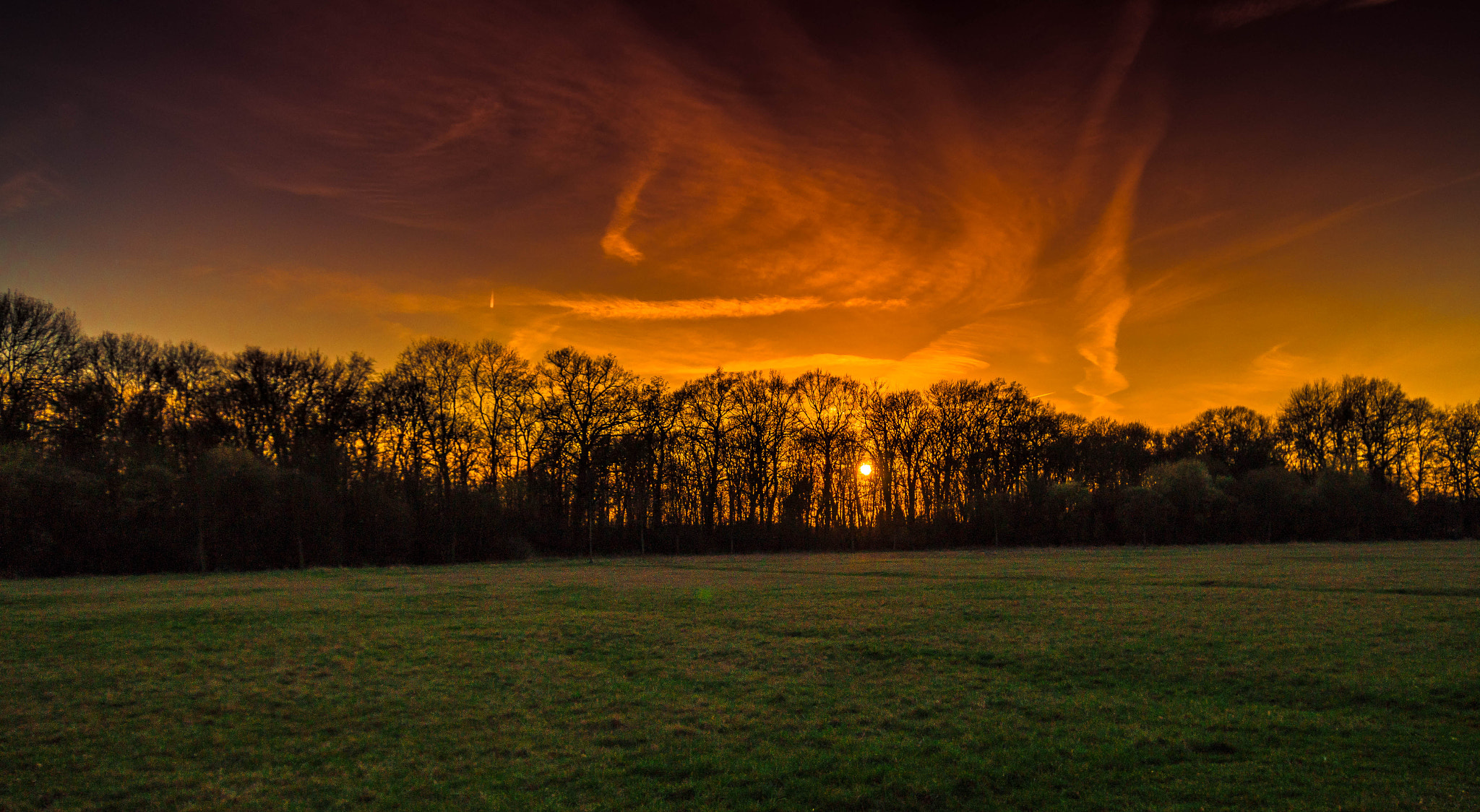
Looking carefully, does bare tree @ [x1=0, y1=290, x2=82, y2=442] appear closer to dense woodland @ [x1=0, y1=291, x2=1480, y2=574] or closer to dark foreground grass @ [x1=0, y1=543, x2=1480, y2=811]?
dense woodland @ [x1=0, y1=291, x2=1480, y2=574]

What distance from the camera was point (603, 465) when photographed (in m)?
74.7

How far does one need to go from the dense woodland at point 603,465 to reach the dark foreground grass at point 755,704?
30.3m

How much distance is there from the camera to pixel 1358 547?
214ft

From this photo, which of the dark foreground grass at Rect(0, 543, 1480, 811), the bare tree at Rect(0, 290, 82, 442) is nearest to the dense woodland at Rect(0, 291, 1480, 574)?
the bare tree at Rect(0, 290, 82, 442)

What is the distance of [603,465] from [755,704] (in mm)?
63533

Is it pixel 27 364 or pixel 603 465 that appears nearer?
pixel 27 364

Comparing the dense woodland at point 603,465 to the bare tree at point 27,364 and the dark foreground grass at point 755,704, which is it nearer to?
the bare tree at point 27,364

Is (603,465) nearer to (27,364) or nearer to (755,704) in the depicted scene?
(27,364)

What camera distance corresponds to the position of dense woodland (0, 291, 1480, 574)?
50.8m

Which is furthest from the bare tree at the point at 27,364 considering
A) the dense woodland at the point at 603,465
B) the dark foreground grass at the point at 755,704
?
the dark foreground grass at the point at 755,704

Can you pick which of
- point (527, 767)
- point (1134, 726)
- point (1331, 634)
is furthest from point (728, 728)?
point (1331, 634)

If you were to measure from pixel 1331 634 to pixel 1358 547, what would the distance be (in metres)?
63.3

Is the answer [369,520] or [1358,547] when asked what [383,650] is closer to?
[369,520]

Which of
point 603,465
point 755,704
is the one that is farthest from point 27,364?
point 755,704
